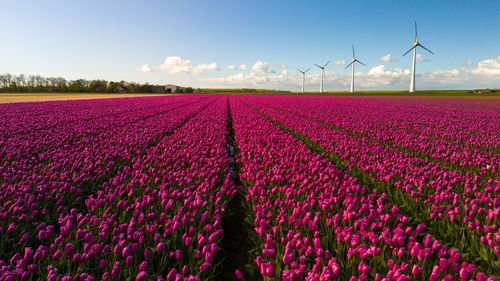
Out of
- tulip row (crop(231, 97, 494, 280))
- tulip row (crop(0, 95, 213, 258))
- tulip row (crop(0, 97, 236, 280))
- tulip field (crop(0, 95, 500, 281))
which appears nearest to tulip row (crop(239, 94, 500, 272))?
tulip field (crop(0, 95, 500, 281))

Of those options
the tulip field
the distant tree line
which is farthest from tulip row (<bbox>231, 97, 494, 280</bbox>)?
the distant tree line

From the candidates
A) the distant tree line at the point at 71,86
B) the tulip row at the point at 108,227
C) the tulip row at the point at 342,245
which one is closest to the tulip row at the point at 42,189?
the tulip row at the point at 108,227

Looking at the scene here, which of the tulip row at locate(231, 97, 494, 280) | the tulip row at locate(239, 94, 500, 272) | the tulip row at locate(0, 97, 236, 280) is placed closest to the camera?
the tulip row at locate(231, 97, 494, 280)

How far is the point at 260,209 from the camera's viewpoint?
153 inches

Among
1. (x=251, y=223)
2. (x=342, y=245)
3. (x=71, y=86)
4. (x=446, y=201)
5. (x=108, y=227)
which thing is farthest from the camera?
(x=71, y=86)

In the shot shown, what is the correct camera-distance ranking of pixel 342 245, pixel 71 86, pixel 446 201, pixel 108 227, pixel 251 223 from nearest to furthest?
1. pixel 108 227
2. pixel 342 245
3. pixel 446 201
4. pixel 251 223
5. pixel 71 86

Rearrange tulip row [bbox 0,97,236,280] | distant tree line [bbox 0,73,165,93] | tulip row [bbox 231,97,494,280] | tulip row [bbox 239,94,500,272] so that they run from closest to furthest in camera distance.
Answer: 1. tulip row [bbox 231,97,494,280]
2. tulip row [bbox 0,97,236,280]
3. tulip row [bbox 239,94,500,272]
4. distant tree line [bbox 0,73,165,93]

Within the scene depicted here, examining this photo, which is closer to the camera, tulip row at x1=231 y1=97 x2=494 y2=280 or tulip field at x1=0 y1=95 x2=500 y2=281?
tulip row at x1=231 y1=97 x2=494 y2=280

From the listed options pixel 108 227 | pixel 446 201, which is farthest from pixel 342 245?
pixel 108 227

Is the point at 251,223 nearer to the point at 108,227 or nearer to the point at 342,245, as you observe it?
the point at 342,245

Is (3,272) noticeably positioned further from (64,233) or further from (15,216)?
(15,216)

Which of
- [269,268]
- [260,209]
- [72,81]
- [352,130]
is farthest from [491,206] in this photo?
[72,81]

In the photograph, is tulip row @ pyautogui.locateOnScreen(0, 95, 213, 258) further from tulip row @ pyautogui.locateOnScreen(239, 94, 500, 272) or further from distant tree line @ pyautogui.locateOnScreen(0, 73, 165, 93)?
distant tree line @ pyautogui.locateOnScreen(0, 73, 165, 93)

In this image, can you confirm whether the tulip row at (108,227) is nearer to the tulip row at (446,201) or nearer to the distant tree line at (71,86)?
the tulip row at (446,201)
